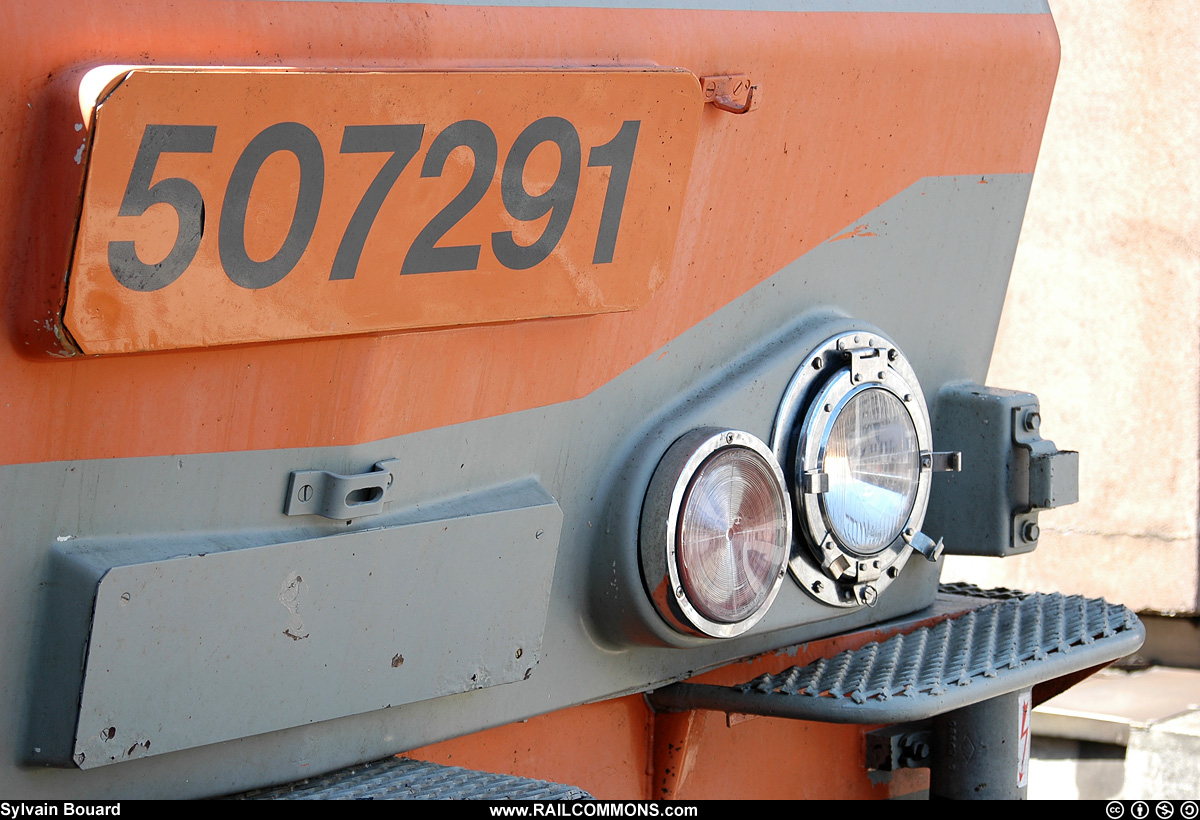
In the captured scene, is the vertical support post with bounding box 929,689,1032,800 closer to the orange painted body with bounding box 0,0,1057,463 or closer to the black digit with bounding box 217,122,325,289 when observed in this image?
the orange painted body with bounding box 0,0,1057,463

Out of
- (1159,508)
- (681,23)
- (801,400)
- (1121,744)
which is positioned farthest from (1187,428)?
(681,23)

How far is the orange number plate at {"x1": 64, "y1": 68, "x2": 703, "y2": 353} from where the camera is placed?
1.23m

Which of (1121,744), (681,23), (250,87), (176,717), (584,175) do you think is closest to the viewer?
(250,87)

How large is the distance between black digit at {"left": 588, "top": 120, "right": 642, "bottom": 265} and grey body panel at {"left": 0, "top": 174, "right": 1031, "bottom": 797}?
0.22m

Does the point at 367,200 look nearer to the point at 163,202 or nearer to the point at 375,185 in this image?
the point at 375,185

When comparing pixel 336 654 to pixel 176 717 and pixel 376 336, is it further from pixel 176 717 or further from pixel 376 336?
pixel 376 336

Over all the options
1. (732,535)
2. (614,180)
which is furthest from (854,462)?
(614,180)

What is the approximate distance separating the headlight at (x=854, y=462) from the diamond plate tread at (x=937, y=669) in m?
0.12

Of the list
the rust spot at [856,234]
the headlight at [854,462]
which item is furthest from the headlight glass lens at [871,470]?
the rust spot at [856,234]

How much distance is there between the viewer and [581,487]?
5.93 ft

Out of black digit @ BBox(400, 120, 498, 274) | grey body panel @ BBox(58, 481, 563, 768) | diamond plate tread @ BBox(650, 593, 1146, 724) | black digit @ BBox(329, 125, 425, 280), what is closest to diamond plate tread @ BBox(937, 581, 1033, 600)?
diamond plate tread @ BBox(650, 593, 1146, 724)

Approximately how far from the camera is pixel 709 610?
6.06ft

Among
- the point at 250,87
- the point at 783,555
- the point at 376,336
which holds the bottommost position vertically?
Answer: the point at 783,555

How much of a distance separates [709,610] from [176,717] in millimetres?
713
